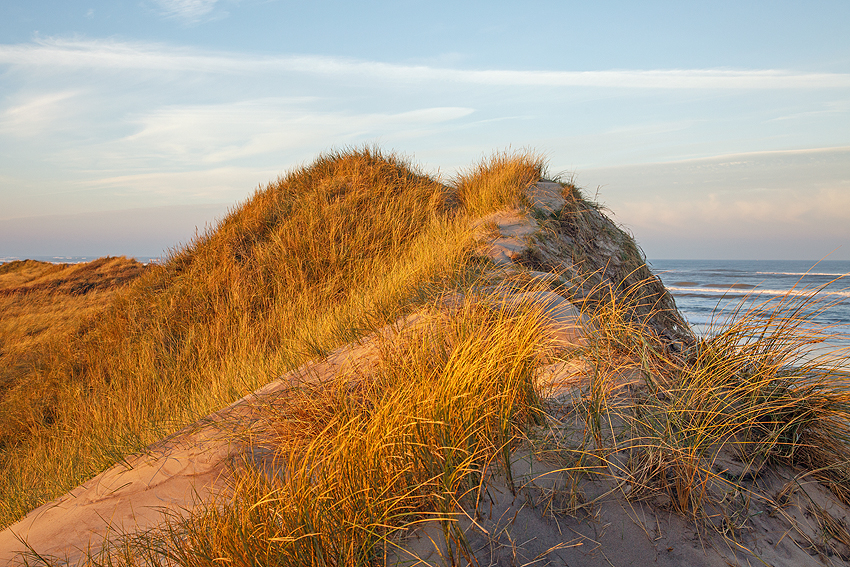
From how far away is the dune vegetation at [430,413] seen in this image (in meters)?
1.64

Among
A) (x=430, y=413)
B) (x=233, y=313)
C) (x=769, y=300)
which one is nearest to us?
(x=430, y=413)

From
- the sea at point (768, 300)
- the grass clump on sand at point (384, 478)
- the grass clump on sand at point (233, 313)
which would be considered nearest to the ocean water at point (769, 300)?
the sea at point (768, 300)

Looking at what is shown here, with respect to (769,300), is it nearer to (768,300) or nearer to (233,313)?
(768,300)

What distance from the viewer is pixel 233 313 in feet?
19.3

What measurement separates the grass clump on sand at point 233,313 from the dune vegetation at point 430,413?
0.04 meters

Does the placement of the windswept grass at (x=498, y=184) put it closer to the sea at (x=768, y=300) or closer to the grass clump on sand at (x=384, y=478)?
the sea at (x=768, y=300)

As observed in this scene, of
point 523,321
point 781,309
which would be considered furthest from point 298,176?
point 781,309

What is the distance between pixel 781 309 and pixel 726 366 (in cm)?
57

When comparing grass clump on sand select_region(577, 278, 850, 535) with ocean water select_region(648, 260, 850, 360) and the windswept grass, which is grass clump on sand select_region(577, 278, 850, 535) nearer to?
ocean water select_region(648, 260, 850, 360)

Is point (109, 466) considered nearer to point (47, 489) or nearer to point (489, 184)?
point (47, 489)

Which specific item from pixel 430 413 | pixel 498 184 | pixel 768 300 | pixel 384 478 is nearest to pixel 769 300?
pixel 768 300

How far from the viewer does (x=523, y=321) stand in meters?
2.57

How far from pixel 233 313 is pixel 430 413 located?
4691 millimetres

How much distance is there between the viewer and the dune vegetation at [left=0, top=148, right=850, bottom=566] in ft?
5.38
